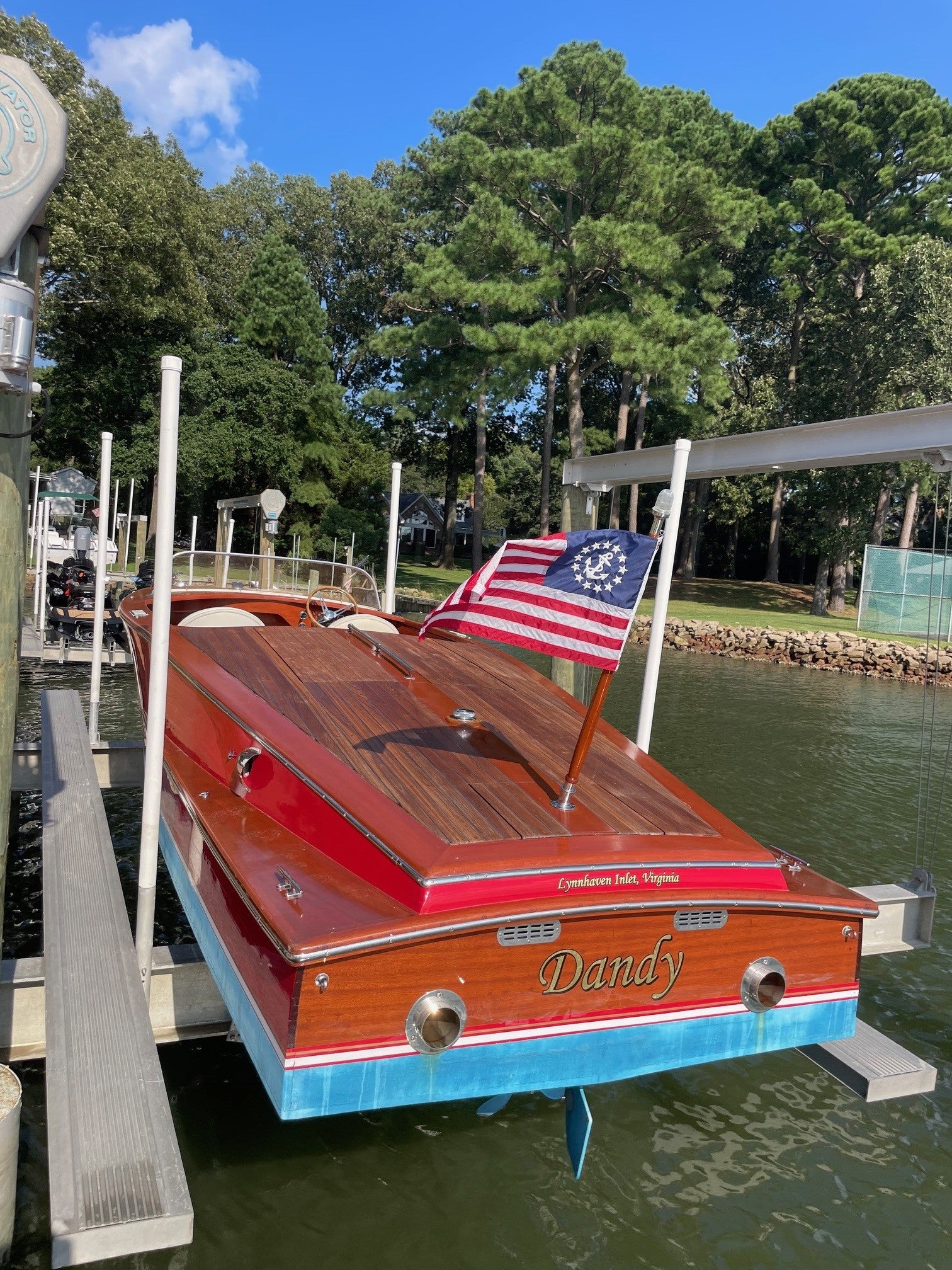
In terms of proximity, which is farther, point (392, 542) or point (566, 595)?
point (392, 542)

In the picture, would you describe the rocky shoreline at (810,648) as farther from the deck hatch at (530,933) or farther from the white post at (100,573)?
the deck hatch at (530,933)

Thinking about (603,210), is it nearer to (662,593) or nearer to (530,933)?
(662,593)

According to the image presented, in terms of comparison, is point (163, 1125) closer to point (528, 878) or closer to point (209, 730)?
point (528, 878)

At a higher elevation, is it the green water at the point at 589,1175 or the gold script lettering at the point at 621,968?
the gold script lettering at the point at 621,968

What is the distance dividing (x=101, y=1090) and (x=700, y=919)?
2.14m

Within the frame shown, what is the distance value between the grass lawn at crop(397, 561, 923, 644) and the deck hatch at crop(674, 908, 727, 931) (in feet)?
78.6

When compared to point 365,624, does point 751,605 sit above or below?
below

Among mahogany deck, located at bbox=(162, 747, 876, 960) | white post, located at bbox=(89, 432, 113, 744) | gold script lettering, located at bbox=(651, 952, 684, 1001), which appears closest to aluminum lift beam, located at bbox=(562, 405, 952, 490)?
mahogany deck, located at bbox=(162, 747, 876, 960)

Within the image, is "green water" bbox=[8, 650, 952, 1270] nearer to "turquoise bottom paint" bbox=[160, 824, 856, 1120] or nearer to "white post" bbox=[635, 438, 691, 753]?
"turquoise bottom paint" bbox=[160, 824, 856, 1120]

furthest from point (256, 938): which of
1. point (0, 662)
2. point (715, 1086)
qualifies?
point (715, 1086)

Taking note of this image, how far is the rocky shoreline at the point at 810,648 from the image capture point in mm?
23906

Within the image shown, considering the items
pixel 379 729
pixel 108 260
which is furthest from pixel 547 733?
pixel 108 260

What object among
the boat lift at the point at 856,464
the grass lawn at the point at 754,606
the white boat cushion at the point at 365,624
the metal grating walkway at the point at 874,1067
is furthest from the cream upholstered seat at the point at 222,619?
the grass lawn at the point at 754,606

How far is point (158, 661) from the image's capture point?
161 inches
